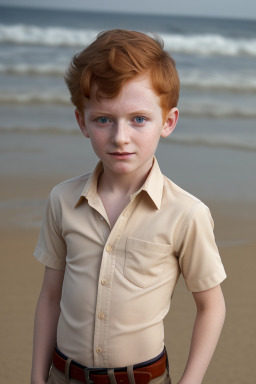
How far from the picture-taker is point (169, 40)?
12.4 metres

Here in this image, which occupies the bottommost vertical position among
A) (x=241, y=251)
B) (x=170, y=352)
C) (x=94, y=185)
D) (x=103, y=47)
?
(x=170, y=352)

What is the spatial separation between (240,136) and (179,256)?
437 cm

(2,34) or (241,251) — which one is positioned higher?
(2,34)

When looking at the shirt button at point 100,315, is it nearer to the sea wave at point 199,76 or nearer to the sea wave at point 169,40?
the sea wave at point 199,76

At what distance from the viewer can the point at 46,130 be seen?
5945mm

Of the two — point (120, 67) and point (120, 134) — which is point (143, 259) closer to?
point (120, 134)

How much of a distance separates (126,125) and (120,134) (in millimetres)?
33

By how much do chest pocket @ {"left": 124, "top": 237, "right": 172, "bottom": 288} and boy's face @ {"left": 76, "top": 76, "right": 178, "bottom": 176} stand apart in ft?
0.61

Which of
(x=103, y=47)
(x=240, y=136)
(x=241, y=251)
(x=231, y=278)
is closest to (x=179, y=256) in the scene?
(x=103, y=47)

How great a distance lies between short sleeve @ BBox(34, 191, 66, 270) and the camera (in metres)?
1.74

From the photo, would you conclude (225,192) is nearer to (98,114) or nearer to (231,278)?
(231,278)

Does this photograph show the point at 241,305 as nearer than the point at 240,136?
Yes

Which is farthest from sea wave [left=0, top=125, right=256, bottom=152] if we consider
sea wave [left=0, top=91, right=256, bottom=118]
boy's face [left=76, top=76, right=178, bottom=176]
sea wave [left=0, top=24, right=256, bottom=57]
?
sea wave [left=0, top=24, right=256, bottom=57]

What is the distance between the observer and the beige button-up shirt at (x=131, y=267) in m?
1.58
